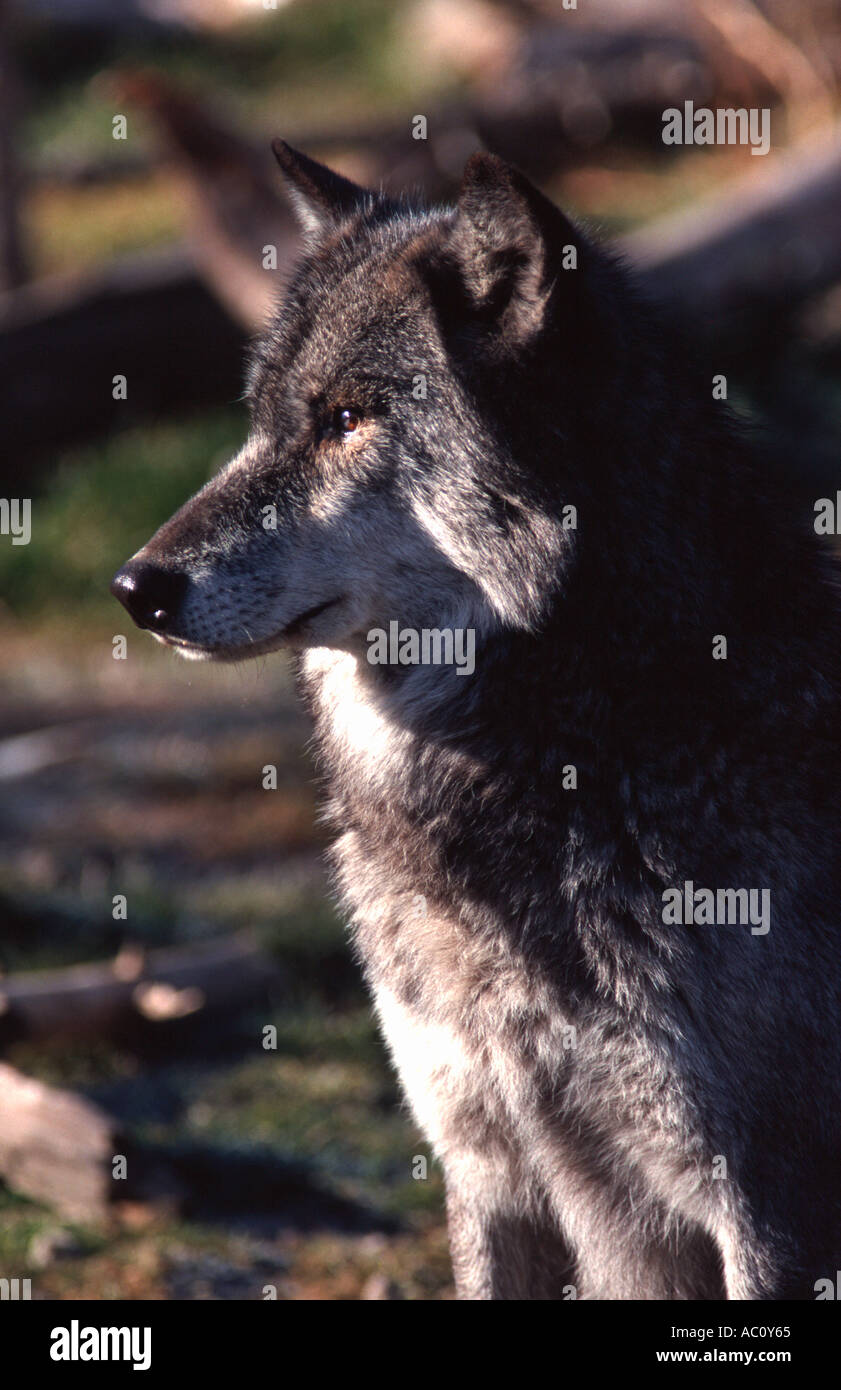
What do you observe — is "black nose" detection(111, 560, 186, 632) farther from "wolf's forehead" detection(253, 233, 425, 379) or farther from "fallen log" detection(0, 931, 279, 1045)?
"fallen log" detection(0, 931, 279, 1045)

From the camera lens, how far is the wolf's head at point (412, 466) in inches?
117

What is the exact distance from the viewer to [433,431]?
3070 mm

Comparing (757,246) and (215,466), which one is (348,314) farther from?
(757,246)

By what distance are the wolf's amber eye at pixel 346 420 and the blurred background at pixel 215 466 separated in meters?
0.86

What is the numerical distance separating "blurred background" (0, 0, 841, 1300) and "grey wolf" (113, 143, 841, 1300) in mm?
619

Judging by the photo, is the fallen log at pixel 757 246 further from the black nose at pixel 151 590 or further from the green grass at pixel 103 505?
the black nose at pixel 151 590

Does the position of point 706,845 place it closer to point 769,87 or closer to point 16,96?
point 16,96

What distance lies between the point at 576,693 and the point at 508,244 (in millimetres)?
907

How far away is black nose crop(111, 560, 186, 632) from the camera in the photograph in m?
3.01

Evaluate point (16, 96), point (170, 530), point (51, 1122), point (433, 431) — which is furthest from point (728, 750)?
point (16, 96)

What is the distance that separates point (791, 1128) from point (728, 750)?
2.50ft

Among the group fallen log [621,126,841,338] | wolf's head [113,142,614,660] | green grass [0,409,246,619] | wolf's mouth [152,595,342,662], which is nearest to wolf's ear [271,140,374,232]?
wolf's head [113,142,614,660]

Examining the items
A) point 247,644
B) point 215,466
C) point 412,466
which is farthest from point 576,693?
point 215,466

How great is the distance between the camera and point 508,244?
2.92 m
